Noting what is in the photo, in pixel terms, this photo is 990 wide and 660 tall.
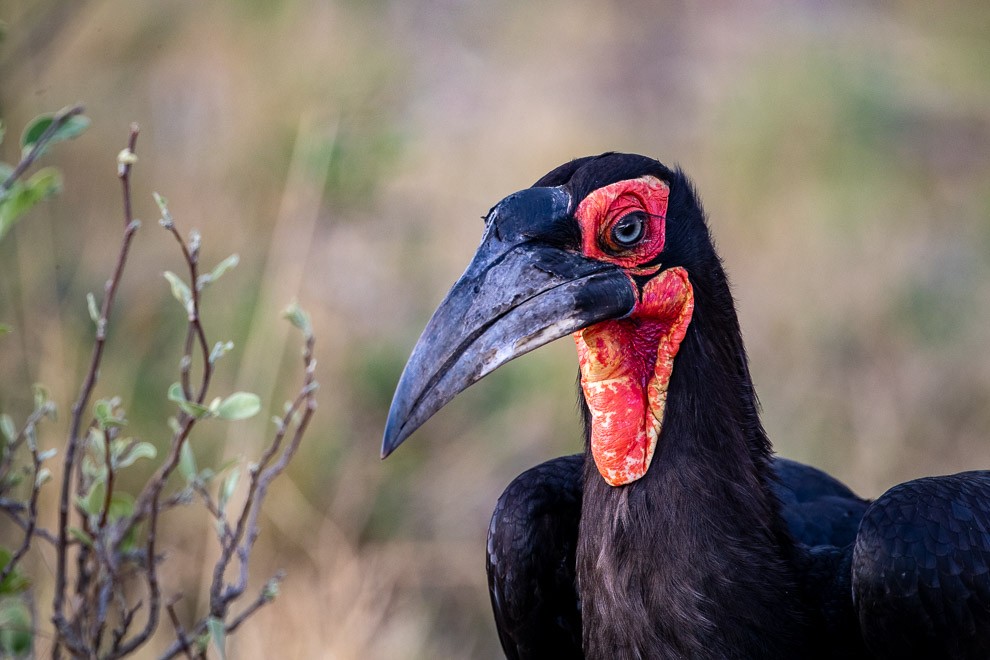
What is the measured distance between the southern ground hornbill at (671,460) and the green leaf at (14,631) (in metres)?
1.10

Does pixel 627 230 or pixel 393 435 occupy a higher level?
pixel 627 230

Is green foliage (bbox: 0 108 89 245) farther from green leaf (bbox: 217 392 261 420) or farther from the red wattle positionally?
the red wattle

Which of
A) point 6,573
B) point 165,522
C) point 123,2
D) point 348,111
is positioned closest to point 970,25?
point 348,111

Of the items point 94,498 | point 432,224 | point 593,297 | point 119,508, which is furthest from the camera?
point 432,224

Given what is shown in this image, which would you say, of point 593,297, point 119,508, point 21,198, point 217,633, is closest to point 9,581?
point 119,508

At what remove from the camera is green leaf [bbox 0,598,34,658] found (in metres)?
2.57

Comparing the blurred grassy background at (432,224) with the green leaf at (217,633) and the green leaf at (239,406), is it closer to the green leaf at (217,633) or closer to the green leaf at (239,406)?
the green leaf at (217,633)

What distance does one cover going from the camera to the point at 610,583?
2.29m

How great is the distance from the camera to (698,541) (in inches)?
87.6

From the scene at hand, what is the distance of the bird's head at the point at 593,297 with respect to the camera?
7.02ft

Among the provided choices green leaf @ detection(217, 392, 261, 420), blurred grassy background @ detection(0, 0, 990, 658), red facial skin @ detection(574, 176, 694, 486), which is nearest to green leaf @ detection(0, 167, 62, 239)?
green leaf @ detection(217, 392, 261, 420)

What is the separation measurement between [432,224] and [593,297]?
3491 millimetres

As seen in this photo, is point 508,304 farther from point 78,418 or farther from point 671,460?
point 78,418

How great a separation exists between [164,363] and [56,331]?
0.45m
